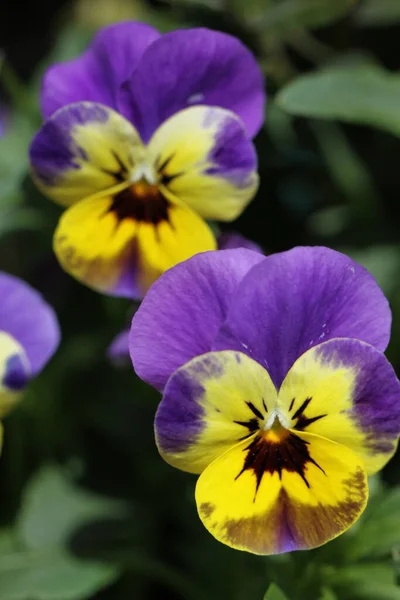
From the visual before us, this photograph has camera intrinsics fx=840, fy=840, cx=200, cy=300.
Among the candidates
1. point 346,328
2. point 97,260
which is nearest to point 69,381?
point 97,260

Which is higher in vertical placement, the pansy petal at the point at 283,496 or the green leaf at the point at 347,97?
the green leaf at the point at 347,97

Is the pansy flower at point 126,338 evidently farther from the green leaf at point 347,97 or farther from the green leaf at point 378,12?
the green leaf at point 378,12

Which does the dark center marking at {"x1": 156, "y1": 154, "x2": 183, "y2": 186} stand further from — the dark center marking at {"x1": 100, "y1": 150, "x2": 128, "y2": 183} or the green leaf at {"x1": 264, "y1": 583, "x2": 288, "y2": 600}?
the green leaf at {"x1": 264, "y1": 583, "x2": 288, "y2": 600}

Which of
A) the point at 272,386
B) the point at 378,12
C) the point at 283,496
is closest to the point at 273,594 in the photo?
the point at 283,496

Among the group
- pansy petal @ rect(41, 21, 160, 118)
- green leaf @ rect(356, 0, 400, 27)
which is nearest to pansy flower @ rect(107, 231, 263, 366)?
pansy petal @ rect(41, 21, 160, 118)

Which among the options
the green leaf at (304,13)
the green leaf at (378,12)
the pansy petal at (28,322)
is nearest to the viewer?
the pansy petal at (28,322)

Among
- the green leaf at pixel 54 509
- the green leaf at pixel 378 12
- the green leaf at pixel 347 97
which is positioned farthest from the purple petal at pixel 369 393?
the green leaf at pixel 378 12

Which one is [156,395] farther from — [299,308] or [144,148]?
[299,308]
